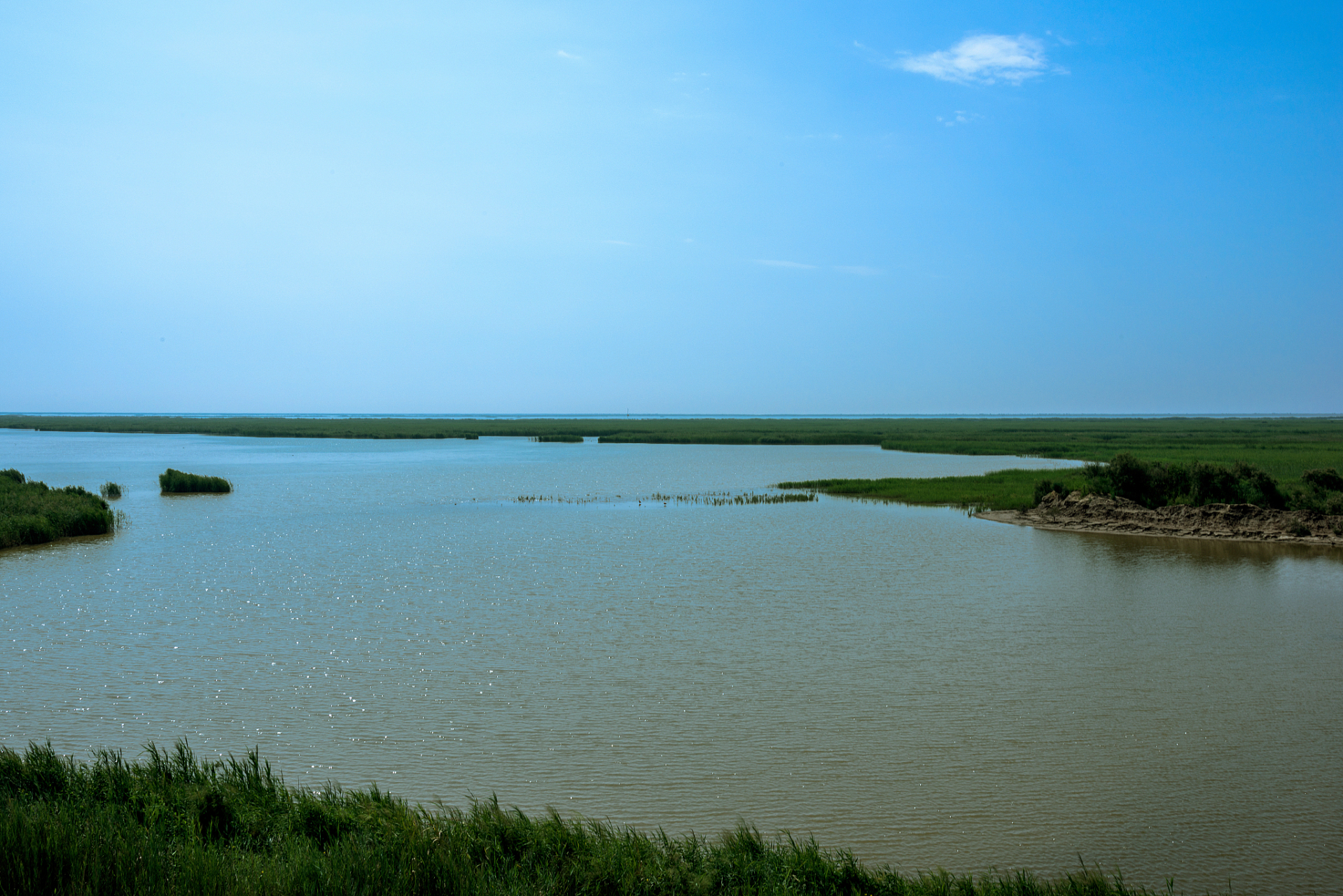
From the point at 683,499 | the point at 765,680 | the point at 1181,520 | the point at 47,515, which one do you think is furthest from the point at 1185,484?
the point at 47,515

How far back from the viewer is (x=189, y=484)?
117 ft

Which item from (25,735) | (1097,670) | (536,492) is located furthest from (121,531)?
(1097,670)

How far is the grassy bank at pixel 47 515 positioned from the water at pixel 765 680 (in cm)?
147

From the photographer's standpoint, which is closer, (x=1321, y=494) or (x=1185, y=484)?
(x=1321, y=494)

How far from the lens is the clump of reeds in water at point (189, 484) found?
116ft

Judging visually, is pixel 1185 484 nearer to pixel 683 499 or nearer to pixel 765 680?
pixel 683 499

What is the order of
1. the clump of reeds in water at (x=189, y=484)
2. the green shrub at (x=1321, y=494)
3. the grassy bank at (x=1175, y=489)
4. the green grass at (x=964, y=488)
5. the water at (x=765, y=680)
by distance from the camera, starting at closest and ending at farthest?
the water at (x=765, y=680) < the green shrub at (x=1321, y=494) < the grassy bank at (x=1175, y=489) < the green grass at (x=964, y=488) < the clump of reeds in water at (x=189, y=484)

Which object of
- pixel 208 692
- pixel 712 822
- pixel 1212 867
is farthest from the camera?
pixel 208 692

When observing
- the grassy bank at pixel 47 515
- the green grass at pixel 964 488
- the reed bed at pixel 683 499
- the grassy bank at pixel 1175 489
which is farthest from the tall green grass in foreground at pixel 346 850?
the green grass at pixel 964 488

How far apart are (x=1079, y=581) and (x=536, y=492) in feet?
77.9

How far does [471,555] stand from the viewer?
20.2 metres

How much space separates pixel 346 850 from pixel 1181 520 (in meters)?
26.3

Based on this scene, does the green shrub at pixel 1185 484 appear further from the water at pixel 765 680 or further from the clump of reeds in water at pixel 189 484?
the clump of reeds in water at pixel 189 484

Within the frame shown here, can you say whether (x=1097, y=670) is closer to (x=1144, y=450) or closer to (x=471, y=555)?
(x=471, y=555)
